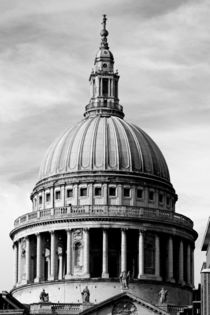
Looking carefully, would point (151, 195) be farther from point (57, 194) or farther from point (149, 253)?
point (57, 194)

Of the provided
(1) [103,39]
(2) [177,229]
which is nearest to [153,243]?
(2) [177,229]

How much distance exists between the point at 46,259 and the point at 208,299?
3723 inches

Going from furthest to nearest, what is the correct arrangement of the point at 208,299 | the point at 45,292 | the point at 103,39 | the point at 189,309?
the point at 103,39 < the point at 45,292 < the point at 189,309 < the point at 208,299

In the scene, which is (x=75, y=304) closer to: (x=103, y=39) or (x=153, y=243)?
(x=153, y=243)

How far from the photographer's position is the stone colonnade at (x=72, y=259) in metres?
176

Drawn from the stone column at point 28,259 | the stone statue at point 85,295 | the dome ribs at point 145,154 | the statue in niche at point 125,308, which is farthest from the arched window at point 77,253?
the statue in niche at point 125,308

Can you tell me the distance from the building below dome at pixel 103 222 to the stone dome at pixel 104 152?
0.12 meters

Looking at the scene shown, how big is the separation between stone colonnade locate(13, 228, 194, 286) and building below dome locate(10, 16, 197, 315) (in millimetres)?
118

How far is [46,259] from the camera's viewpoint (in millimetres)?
182375

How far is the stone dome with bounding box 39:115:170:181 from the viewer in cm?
18425

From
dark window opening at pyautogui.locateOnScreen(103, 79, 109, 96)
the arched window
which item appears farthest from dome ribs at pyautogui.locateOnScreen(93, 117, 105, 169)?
the arched window

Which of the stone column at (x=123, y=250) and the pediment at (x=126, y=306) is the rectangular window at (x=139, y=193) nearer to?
the stone column at (x=123, y=250)

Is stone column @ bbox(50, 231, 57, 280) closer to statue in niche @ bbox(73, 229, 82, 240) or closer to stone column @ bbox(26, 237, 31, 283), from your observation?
statue in niche @ bbox(73, 229, 82, 240)

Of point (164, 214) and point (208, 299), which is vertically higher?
point (164, 214)
